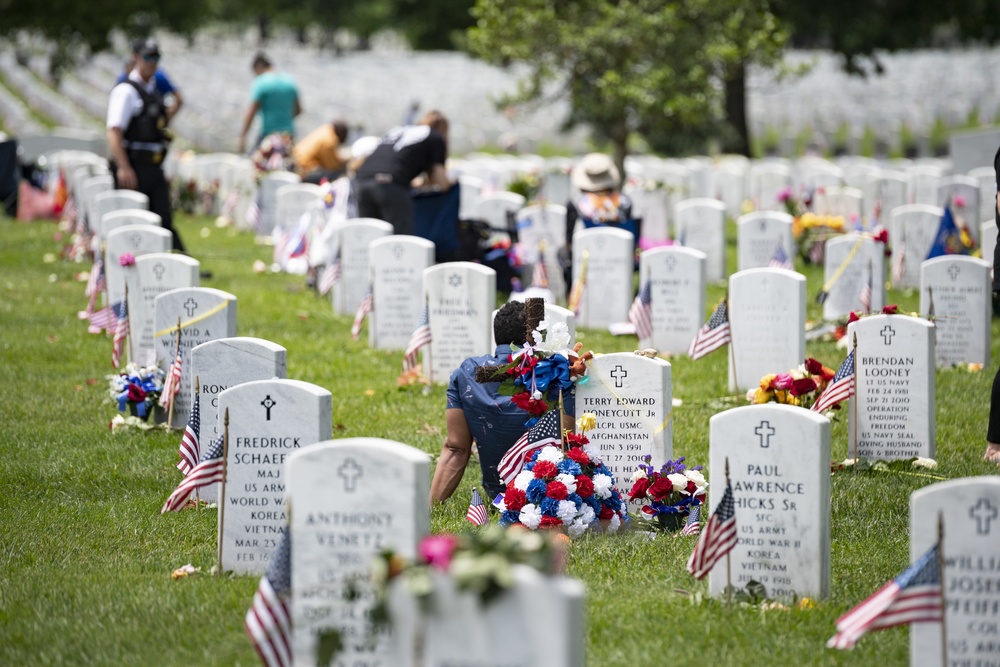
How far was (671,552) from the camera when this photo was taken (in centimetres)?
653

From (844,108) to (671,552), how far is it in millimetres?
33123

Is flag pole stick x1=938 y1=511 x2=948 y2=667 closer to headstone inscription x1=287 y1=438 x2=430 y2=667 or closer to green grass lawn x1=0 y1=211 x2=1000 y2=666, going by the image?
green grass lawn x1=0 y1=211 x2=1000 y2=666

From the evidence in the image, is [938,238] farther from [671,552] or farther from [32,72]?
[32,72]

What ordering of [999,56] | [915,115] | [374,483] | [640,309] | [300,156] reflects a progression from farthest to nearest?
[999,56], [915,115], [300,156], [640,309], [374,483]

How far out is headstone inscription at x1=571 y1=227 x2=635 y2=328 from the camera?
12500mm

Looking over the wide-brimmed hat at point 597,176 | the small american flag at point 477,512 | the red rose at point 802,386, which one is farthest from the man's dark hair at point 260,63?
the small american flag at point 477,512

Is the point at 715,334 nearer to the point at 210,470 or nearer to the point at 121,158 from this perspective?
the point at 210,470

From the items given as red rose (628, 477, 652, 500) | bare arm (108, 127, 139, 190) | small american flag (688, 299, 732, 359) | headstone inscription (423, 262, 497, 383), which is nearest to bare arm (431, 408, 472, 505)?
red rose (628, 477, 652, 500)

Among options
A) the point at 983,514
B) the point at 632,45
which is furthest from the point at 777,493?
the point at 632,45

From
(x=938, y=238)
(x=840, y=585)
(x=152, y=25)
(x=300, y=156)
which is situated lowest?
(x=840, y=585)

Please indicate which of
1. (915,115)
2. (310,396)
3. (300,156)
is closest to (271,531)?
(310,396)

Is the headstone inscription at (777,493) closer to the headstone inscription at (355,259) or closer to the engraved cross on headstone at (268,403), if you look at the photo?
the engraved cross on headstone at (268,403)

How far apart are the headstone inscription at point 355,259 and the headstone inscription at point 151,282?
2.93 meters

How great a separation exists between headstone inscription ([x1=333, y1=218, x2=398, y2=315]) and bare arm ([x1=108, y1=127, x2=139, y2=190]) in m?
2.10
